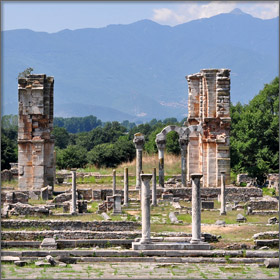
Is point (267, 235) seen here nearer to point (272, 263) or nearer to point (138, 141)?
point (272, 263)

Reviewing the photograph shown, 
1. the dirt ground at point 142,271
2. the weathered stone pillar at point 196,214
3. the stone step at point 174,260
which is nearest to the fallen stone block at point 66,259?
the stone step at point 174,260

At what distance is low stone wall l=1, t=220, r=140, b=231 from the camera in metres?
24.6

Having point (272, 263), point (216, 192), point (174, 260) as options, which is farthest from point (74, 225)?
point (216, 192)

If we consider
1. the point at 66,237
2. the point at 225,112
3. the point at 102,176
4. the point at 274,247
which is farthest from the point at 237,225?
the point at 102,176

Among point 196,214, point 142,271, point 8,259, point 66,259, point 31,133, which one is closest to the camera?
point 142,271

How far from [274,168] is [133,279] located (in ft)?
116

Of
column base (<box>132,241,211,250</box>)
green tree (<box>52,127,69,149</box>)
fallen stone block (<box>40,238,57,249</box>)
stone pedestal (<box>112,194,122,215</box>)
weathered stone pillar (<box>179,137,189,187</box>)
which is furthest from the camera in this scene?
→ green tree (<box>52,127,69,149</box>)

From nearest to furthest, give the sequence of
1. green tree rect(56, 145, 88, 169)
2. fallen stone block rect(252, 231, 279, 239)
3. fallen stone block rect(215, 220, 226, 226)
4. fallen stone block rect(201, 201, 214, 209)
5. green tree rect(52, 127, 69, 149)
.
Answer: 1. fallen stone block rect(252, 231, 279, 239)
2. fallen stone block rect(215, 220, 226, 226)
3. fallen stone block rect(201, 201, 214, 209)
4. green tree rect(56, 145, 88, 169)
5. green tree rect(52, 127, 69, 149)

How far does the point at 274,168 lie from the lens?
51.1m

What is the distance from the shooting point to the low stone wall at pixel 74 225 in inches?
968

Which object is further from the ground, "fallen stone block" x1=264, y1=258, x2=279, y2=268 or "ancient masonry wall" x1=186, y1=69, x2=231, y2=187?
"ancient masonry wall" x1=186, y1=69, x2=231, y2=187

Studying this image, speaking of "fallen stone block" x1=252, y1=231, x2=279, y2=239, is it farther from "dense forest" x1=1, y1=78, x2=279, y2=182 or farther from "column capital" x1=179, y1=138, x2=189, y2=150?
"dense forest" x1=1, y1=78, x2=279, y2=182

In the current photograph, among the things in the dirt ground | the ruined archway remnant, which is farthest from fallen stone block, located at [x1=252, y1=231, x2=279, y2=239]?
the ruined archway remnant

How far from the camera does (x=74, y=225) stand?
81.0 feet
